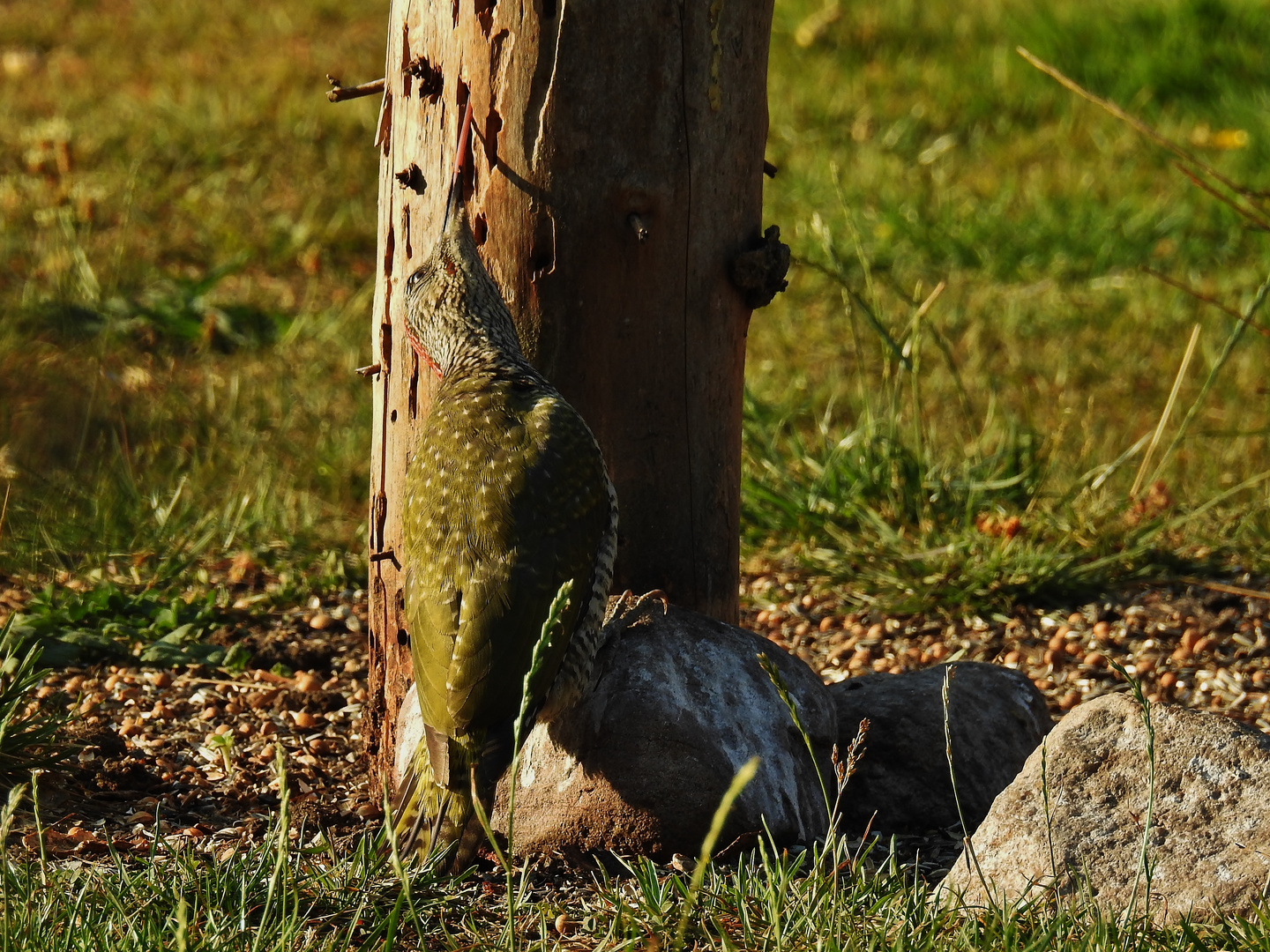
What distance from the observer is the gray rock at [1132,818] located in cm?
301

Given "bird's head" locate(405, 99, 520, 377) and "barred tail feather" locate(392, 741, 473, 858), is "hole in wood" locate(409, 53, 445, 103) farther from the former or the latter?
"barred tail feather" locate(392, 741, 473, 858)

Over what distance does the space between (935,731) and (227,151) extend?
6509 millimetres

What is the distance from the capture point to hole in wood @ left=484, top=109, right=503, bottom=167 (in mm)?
3531

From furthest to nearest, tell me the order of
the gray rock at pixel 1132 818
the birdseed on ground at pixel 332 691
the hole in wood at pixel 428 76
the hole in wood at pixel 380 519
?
the hole in wood at pixel 380 519
the birdseed on ground at pixel 332 691
the hole in wood at pixel 428 76
the gray rock at pixel 1132 818

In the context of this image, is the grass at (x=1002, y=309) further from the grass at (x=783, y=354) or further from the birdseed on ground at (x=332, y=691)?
the birdseed on ground at (x=332, y=691)

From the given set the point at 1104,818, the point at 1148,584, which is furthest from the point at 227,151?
the point at 1104,818

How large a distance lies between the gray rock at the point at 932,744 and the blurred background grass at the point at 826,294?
3.17 feet

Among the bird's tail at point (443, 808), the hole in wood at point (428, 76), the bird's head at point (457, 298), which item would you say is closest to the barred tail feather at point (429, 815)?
the bird's tail at point (443, 808)

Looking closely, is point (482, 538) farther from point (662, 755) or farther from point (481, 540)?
point (662, 755)

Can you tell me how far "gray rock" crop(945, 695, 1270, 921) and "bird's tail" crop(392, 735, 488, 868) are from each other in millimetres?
1101

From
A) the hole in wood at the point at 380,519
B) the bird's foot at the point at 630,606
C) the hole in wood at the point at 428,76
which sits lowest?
the bird's foot at the point at 630,606

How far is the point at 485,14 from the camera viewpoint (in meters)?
3.49

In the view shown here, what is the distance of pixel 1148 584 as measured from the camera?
509cm

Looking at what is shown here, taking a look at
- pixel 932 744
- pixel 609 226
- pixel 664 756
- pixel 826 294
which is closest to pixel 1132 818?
pixel 932 744
